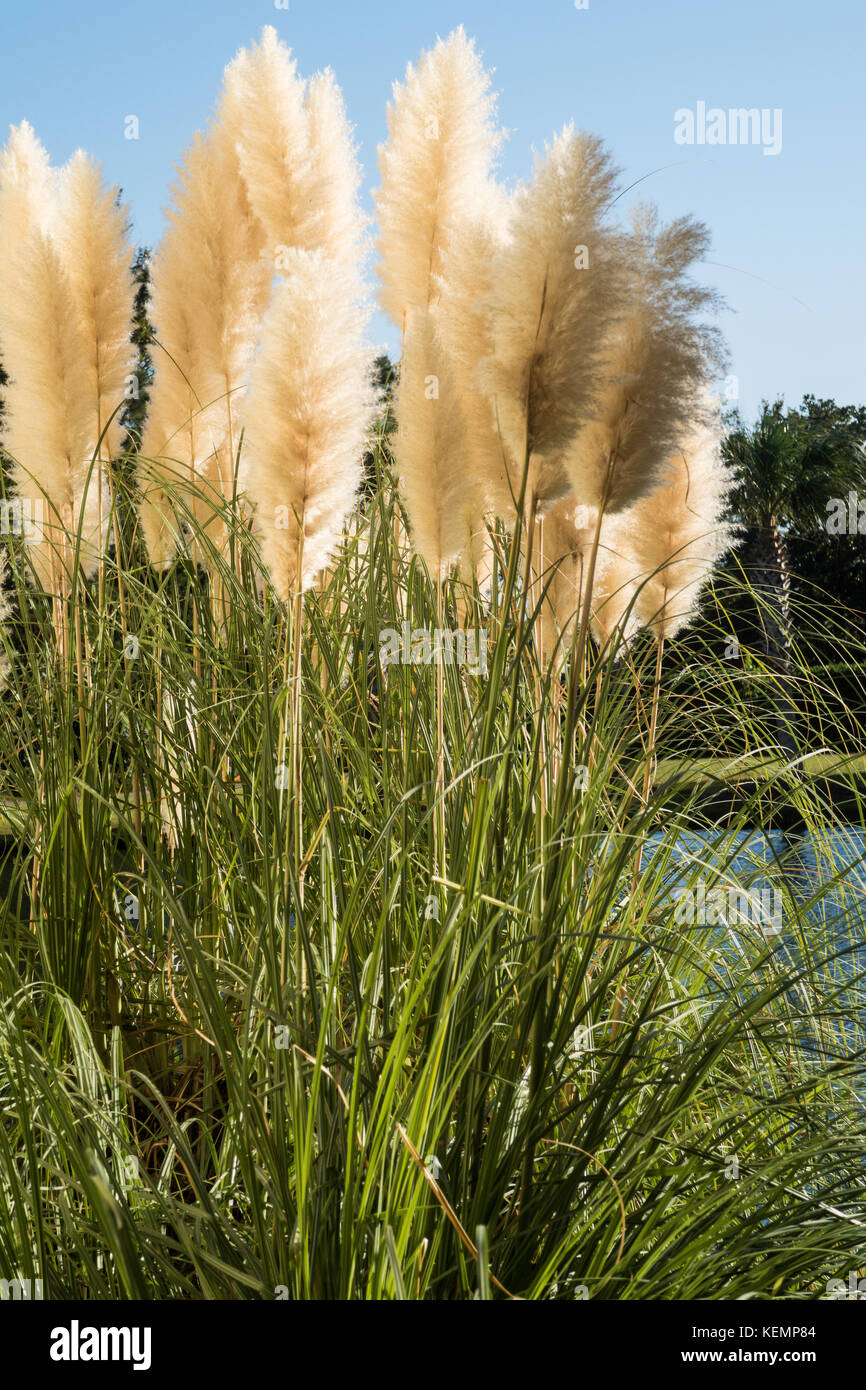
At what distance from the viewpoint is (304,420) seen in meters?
1.94

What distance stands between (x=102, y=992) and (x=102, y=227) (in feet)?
7.33

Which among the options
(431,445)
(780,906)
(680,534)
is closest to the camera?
(431,445)

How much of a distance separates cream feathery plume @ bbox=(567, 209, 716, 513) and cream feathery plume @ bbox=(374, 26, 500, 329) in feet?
2.43

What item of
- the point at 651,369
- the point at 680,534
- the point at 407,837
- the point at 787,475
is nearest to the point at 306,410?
the point at 651,369

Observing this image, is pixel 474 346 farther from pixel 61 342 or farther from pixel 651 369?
pixel 61 342

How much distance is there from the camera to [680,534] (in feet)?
9.08

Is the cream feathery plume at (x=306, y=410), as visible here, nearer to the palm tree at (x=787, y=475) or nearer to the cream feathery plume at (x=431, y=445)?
the cream feathery plume at (x=431, y=445)

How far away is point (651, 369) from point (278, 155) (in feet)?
5.10

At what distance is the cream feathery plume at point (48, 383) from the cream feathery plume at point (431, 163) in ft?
3.01

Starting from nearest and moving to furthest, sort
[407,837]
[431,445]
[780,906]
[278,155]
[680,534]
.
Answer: [407,837] < [431,445] < [780,906] < [680,534] < [278,155]

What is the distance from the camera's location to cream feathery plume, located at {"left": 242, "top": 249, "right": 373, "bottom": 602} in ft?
6.36

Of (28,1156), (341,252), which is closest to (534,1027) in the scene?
(28,1156)

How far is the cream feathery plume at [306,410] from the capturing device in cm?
194

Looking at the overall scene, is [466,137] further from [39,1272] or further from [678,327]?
[39,1272]
